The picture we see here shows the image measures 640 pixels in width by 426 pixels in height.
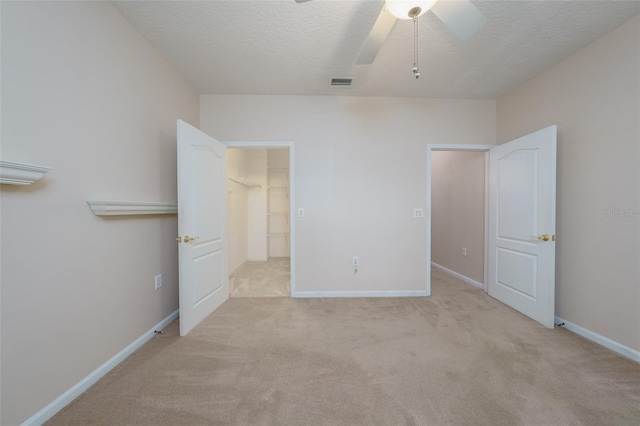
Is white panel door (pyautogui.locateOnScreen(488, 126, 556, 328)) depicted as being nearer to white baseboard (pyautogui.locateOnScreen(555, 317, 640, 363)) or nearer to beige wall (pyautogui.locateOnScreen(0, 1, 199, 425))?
white baseboard (pyautogui.locateOnScreen(555, 317, 640, 363))

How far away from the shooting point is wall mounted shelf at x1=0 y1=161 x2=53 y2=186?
38.4 inches

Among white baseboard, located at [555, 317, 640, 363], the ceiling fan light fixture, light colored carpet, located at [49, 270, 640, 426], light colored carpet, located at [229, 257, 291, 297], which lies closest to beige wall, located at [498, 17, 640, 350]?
white baseboard, located at [555, 317, 640, 363]

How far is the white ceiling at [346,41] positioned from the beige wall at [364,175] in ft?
1.03

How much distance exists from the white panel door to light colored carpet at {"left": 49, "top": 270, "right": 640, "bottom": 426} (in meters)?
0.32

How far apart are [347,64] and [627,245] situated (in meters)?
2.74

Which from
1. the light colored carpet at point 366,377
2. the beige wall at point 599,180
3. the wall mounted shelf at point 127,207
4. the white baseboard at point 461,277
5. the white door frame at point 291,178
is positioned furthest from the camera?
the white baseboard at point 461,277

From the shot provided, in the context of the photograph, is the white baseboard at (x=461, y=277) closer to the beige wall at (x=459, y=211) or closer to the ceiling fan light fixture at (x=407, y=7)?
the beige wall at (x=459, y=211)

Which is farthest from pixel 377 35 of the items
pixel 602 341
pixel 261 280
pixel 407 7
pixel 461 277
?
pixel 461 277

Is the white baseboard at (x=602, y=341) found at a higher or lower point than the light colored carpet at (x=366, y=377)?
higher

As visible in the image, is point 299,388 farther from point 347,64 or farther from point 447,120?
point 447,120

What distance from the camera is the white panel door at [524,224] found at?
2166mm

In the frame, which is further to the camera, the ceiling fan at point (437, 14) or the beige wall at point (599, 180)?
the beige wall at point (599, 180)

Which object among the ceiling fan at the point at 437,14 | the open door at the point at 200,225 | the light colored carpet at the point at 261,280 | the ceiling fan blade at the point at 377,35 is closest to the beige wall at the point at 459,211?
the ceiling fan at the point at 437,14

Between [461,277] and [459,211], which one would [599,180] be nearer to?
[459,211]
